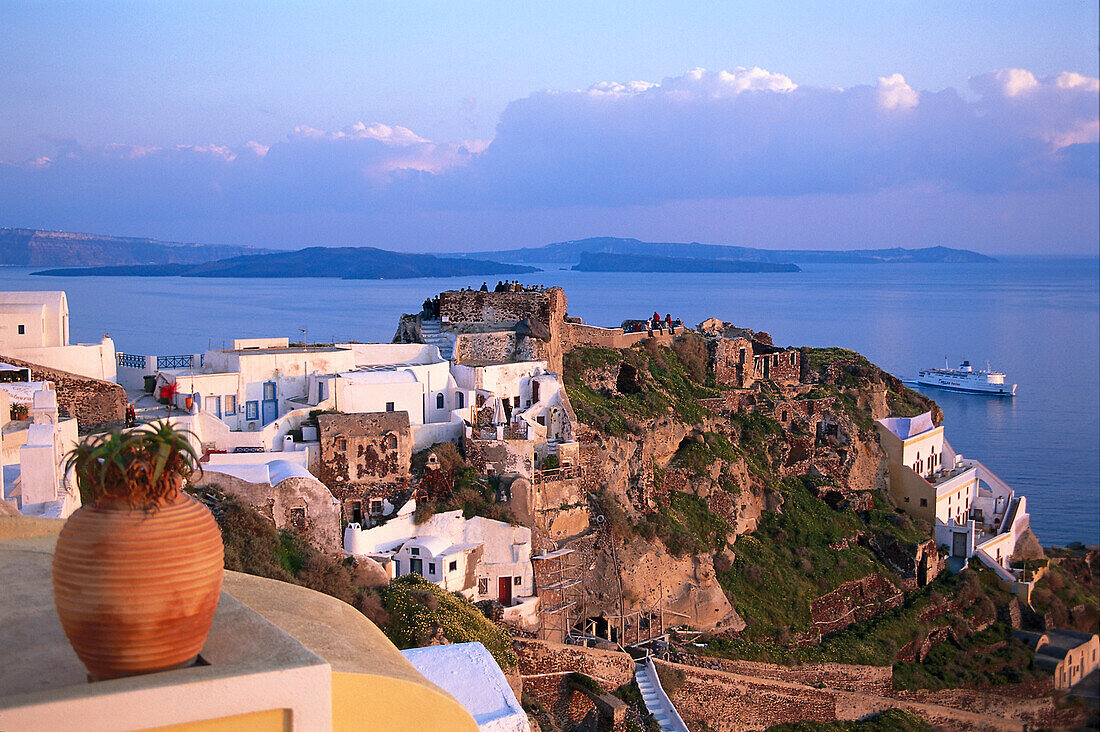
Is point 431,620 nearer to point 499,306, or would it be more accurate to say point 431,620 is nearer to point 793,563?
point 499,306

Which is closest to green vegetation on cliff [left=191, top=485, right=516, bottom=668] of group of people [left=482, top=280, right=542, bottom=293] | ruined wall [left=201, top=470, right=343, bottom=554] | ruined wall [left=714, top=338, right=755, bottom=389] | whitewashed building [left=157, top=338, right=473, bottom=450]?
ruined wall [left=201, top=470, right=343, bottom=554]

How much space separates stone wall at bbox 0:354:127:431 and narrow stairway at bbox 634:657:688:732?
1275cm

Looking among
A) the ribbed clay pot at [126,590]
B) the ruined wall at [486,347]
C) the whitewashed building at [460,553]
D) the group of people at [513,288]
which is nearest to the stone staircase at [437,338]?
the ruined wall at [486,347]

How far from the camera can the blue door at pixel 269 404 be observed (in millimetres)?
24188

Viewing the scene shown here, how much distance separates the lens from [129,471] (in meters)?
4.58

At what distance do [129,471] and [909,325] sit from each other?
357 ft

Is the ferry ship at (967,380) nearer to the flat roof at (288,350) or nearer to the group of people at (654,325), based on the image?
the group of people at (654,325)

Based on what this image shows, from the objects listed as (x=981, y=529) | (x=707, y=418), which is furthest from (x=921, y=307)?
(x=707, y=418)

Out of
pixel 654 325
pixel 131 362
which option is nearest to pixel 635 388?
pixel 654 325

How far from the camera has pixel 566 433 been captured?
26.2 meters

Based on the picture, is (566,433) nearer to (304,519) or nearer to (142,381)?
(304,519)

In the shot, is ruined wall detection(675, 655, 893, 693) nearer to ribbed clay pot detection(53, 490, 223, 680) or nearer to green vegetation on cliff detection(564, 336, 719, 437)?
green vegetation on cliff detection(564, 336, 719, 437)

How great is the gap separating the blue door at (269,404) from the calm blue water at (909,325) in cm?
1693

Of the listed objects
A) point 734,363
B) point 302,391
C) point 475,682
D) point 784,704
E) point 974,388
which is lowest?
point 784,704
